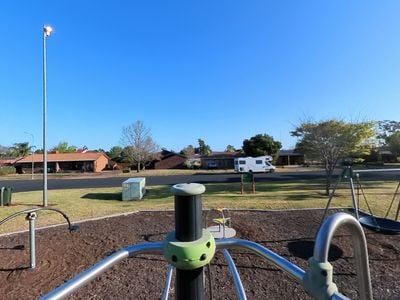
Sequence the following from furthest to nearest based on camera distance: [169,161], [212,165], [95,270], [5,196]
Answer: [169,161] → [212,165] → [5,196] → [95,270]

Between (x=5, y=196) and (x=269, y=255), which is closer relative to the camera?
(x=269, y=255)

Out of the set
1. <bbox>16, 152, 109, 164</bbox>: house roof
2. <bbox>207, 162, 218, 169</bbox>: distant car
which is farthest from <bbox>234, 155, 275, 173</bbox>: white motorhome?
<bbox>16, 152, 109, 164</bbox>: house roof

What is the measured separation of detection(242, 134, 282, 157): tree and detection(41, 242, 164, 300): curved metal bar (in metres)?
53.7

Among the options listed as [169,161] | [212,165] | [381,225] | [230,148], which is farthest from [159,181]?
[230,148]

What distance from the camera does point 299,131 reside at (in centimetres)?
1791

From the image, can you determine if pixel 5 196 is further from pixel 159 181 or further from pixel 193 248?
pixel 159 181

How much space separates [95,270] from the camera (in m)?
1.24

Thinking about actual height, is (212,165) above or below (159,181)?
above

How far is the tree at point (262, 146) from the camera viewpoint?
5441 cm

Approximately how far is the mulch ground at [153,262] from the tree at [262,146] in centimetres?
4651

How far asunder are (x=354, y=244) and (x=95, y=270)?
1039 mm

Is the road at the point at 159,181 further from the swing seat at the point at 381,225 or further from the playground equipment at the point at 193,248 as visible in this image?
the playground equipment at the point at 193,248

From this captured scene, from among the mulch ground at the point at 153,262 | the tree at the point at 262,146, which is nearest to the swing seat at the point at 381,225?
the mulch ground at the point at 153,262

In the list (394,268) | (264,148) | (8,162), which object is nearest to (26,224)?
(394,268)
